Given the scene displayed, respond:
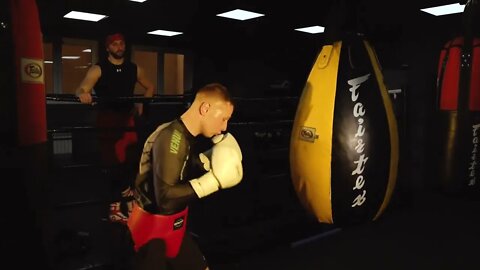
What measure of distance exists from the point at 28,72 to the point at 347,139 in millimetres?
1065

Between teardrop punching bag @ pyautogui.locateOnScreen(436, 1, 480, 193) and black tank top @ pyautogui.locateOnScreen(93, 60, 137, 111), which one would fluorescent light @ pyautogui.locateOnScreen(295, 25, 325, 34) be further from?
black tank top @ pyautogui.locateOnScreen(93, 60, 137, 111)

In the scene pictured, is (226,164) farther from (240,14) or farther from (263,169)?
(240,14)

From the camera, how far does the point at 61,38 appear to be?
7234 millimetres

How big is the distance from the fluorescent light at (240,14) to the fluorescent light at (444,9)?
2.35m

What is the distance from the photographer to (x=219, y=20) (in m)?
6.48

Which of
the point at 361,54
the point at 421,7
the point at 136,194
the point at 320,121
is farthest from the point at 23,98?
the point at 421,7

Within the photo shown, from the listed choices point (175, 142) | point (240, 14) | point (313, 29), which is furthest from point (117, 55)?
point (313, 29)

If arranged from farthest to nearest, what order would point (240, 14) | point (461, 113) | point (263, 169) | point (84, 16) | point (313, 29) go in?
point (313, 29) < point (84, 16) < point (240, 14) < point (263, 169) < point (461, 113)

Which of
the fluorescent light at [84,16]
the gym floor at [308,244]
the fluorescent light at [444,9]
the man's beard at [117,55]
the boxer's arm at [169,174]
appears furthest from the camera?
the fluorescent light at [84,16]

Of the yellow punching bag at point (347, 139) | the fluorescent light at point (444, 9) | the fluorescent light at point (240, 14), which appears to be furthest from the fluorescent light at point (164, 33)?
the yellow punching bag at point (347, 139)

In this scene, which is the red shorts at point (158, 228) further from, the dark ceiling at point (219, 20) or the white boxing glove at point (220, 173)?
the dark ceiling at point (219, 20)

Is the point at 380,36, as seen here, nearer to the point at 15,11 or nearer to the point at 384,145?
the point at 384,145

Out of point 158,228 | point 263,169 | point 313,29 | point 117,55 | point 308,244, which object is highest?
point 313,29

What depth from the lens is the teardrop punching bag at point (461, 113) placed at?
163 cm
